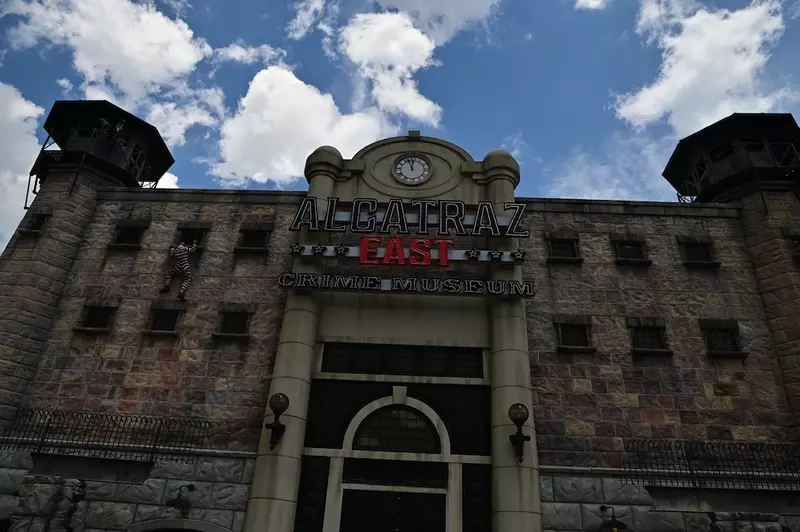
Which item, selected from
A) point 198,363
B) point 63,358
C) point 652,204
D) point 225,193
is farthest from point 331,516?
point 652,204

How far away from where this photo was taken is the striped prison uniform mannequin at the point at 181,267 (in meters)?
20.7

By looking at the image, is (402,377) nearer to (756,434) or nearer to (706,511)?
(706,511)

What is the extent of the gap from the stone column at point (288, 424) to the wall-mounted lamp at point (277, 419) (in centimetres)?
20

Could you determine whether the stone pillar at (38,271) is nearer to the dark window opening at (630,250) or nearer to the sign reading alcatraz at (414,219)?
the sign reading alcatraz at (414,219)

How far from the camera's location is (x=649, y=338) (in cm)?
1961

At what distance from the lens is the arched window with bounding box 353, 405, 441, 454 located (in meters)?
17.5

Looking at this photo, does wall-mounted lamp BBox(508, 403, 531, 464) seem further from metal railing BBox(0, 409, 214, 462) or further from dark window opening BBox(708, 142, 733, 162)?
dark window opening BBox(708, 142, 733, 162)

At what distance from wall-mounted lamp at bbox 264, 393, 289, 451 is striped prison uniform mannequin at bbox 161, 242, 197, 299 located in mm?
7315

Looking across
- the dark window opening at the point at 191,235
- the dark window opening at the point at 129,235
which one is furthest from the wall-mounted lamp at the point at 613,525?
the dark window opening at the point at 129,235

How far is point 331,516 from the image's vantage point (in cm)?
1634

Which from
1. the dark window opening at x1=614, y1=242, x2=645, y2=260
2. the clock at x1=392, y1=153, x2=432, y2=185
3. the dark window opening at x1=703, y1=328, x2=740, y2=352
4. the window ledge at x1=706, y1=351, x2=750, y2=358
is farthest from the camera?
the clock at x1=392, y1=153, x2=432, y2=185

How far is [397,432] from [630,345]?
10056 millimetres

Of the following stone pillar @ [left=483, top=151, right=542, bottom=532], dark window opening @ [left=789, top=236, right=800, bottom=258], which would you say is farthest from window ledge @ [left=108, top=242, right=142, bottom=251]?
dark window opening @ [left=789, top=236, right=800, bottom=258]

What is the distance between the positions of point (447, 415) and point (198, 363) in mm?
10219
